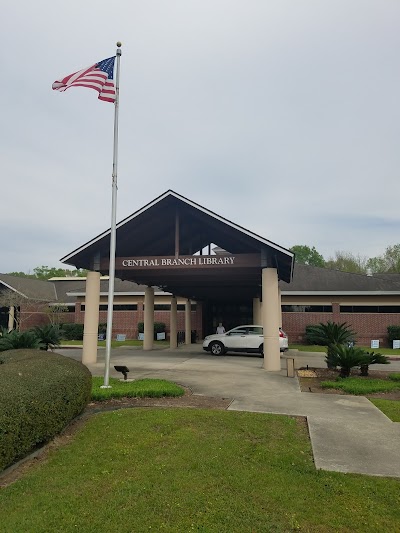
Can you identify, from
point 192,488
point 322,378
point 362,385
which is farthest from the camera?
point 322,378

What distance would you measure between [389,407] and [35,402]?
690 cm

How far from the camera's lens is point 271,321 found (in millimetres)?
14258

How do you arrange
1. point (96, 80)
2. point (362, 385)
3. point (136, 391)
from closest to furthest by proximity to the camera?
point (136, 391), point (362, 385), point (96, 80)

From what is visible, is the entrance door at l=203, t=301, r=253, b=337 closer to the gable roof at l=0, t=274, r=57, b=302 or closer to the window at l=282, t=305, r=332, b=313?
the window at l=282, t=305, r=332, b=313

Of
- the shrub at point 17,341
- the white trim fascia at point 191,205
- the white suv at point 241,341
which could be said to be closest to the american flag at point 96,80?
the white trim fascia at point 191,205

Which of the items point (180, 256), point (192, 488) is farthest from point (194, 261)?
point (192, 488)

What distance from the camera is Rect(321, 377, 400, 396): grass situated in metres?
10.4

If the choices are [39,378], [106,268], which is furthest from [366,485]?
[106,268]

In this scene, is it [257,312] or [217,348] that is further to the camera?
[257,312]

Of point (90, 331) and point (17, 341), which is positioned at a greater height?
point (90, 331)

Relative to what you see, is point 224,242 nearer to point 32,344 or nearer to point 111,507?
point 32,344

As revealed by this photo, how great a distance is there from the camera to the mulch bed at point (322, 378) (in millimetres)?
10312

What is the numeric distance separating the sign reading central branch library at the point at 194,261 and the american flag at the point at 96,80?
19.6 ft

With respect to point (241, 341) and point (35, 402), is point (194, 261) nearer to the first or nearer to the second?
point (241, 341)
